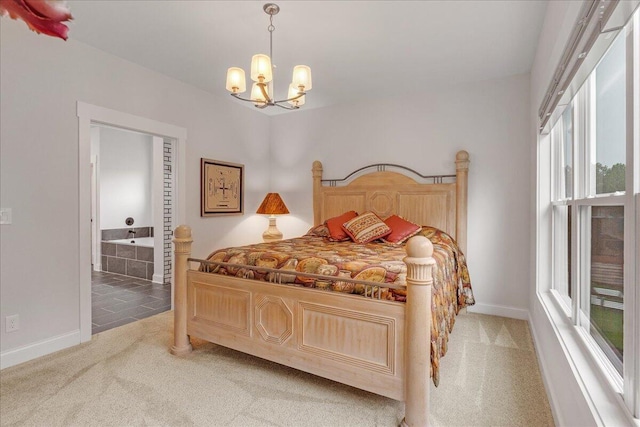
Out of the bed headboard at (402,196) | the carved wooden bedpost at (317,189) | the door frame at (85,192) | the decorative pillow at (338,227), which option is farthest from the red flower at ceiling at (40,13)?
the carved wooden bedpost at (317,189)

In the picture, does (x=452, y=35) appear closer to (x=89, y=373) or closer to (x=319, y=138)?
(x=319, y=138)

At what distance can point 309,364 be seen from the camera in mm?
1999

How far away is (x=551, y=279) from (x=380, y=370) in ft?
5.49

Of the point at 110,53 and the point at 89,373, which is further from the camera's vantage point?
the point at 110,53

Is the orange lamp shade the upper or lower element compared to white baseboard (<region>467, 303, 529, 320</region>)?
upper

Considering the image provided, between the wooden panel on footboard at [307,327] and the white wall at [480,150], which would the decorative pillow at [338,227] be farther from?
the wooden panel on footboard at [307,327]

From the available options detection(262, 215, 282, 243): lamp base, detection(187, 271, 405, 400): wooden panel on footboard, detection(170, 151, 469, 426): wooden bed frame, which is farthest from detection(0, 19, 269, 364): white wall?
detection(262, 215, 282, 243): lamp base

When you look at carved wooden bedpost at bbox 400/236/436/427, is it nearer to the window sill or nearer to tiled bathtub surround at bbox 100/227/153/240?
the window sill

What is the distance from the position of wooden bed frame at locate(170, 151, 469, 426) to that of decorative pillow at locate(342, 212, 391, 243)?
1473mm

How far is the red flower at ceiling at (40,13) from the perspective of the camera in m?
0.28

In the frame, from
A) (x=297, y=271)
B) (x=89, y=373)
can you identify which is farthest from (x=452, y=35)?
(x=89, y=373)

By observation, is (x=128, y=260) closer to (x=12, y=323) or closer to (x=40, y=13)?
(x=12, y=323)

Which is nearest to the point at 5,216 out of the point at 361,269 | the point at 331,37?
the point at 361,269

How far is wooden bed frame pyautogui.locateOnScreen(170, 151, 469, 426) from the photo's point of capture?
1648 mm
